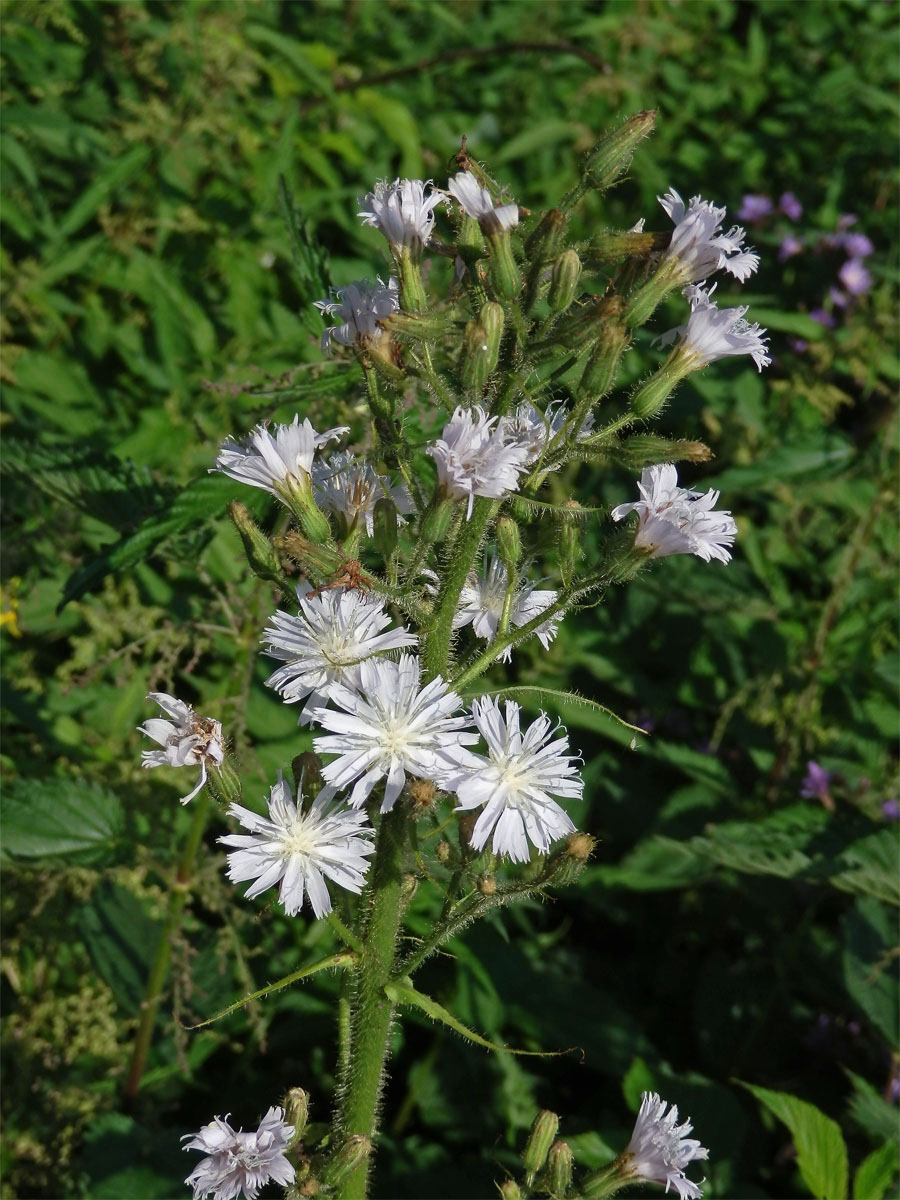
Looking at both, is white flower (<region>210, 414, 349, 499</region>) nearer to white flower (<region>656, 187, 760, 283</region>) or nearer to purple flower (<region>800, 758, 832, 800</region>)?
white flower (<region>656, 187, 760, 283</region>)

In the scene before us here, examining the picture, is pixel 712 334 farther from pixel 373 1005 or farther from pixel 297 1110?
pixel 297 1110

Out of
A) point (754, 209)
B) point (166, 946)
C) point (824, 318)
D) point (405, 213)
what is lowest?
point (166, 946)

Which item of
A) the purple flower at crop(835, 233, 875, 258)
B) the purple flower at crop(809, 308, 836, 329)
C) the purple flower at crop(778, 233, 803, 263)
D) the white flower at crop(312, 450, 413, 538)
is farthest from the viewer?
the purple flower at crop(778, 233, 803, 263)

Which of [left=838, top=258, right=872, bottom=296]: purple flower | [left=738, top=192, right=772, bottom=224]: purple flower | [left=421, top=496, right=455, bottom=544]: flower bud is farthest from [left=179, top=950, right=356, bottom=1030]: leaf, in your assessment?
[left=738, top=192, right=772, bottom=224]: purple flower

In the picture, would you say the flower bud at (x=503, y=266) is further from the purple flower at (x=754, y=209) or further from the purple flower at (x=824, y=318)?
the purple flower at (x=754, y=209)

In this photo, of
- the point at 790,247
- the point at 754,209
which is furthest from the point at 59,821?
the point at 754,209

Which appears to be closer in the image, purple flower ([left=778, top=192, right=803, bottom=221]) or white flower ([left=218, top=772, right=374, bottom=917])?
white flower ([left=218, top=772, right=374, bottom=917])

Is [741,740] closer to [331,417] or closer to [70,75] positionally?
[331,417]
